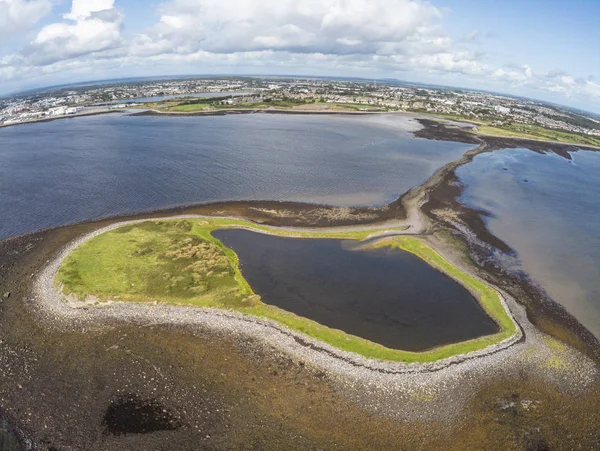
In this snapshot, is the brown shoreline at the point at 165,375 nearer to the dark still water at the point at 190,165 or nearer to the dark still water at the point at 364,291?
the dark still water at the point at 364,291

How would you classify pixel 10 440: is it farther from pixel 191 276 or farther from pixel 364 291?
pixel 364 291

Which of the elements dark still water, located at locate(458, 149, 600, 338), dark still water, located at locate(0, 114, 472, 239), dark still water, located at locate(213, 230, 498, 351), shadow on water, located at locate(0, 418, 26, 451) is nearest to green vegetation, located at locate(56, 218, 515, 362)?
dark still water, located at locate(213, 230, 498, 351)

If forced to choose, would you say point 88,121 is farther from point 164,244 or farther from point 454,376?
point 454,376

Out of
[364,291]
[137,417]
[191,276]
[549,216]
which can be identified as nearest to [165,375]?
[137,417]

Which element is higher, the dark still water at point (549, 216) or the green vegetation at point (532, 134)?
the green vegetation at point (532, 134)

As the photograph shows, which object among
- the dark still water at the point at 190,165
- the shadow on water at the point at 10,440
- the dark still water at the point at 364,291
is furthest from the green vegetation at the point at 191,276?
the dark still water at the point at 190,165
